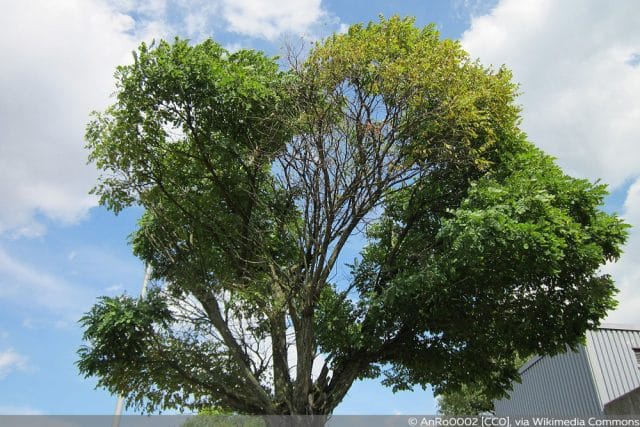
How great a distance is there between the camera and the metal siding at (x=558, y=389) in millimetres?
16500

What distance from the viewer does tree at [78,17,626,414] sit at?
1092 centimetres

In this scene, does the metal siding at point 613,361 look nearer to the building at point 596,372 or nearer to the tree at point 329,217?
the building at point 596,372

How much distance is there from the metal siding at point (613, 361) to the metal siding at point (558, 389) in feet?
0.91

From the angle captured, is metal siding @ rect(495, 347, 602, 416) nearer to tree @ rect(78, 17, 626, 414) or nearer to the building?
the building

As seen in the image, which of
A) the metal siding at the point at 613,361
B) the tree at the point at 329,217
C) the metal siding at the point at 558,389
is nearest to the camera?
the tree at the point at 329,217

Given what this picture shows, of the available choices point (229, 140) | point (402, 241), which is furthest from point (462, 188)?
point (229, 140)

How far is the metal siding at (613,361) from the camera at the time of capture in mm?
15930

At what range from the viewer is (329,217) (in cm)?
1196

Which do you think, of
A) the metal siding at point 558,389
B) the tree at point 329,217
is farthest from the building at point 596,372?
the tree at point 329,217

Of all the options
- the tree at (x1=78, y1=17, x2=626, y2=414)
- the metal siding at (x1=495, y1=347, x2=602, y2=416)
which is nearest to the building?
the metal siding at (x1=495, y1=347, x2=602, y2=416)

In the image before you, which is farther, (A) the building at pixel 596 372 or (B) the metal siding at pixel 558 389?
(B) the metal siding at pixel 558 389

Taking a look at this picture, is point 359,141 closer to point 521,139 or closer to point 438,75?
point 438,75

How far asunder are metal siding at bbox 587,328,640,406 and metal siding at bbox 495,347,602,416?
28cm

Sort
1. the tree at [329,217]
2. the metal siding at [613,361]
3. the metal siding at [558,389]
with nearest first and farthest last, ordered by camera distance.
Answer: the tree at [329,217] → the metal siding at [613,361] → the metal siding at [558,389]
